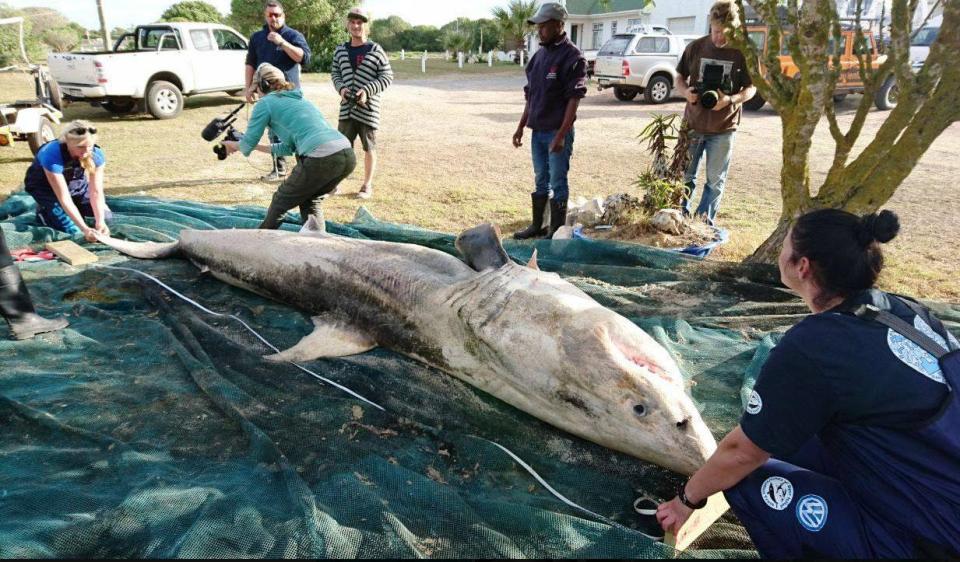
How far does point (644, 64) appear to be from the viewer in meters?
18.2

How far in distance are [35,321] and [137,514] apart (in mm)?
2325

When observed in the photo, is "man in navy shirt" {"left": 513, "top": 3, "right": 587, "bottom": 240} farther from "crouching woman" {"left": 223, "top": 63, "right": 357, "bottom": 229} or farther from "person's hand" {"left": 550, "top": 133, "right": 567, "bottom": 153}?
"crouching woman" {"left": 223, "top": 63, "right": 357, "bottom": 229}

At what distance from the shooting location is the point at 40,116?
32.4ft

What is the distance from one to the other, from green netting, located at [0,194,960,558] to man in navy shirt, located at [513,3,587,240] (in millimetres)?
1758

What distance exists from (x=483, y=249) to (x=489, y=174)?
600 centimetres

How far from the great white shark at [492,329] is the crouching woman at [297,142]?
2.51ft

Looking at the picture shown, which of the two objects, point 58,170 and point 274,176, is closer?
point 58,170

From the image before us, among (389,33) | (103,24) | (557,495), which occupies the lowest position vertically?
(557,495)

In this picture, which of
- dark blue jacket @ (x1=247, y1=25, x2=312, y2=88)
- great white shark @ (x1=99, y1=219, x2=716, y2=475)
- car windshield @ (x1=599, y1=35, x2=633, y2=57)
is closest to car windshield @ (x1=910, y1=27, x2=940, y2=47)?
car windshield @ (x1=599, y1=35, x2=633, y2=57)

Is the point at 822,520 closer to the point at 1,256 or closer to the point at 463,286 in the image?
the point at 463,286

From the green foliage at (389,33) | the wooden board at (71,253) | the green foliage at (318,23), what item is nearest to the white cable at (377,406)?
the wooden board at (71,253)

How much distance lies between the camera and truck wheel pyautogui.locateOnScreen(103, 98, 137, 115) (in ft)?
47.9

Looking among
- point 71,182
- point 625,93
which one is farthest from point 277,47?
point 625,93

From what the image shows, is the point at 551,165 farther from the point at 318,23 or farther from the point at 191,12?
the point at 191,12
